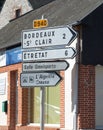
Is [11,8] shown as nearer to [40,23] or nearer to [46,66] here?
[40,23]

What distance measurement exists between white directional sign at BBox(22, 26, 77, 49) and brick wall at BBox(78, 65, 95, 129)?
5892 mm

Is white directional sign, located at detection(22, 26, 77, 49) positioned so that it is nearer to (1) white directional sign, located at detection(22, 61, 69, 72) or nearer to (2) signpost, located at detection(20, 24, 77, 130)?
(2) signpost, located at detection(20, 24, 77, 130)

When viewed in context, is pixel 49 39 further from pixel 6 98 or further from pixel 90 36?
A: pixel 6 98

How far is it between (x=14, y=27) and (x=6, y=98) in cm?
489

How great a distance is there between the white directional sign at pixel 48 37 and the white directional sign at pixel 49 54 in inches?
5.4

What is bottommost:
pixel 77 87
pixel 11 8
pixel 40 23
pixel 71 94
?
pixel 71 94

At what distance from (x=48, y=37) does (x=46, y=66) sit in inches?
24.3

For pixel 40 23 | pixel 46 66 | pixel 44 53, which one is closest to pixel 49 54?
pixel 44 53

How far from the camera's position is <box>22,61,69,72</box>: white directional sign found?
10453 millimetres

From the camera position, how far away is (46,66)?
10.6 m

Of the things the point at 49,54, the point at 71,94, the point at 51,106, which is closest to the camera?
the point at 49,54

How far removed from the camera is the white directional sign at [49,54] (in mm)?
10273

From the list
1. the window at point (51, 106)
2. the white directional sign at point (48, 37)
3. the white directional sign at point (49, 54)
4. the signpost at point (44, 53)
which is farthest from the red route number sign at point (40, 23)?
the window at point (51, 106)

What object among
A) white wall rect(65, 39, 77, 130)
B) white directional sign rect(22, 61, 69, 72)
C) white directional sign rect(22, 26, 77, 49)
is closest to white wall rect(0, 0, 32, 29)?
white wall rect(65, 39, 77, 130)
